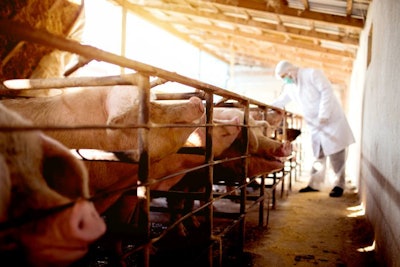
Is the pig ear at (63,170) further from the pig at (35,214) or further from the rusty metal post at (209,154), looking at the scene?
the rusty metal post at (209,154)

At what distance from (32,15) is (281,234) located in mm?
4254

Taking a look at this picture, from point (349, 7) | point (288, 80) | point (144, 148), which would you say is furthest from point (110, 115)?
point (349, 7)

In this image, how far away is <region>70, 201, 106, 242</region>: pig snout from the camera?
1.13m

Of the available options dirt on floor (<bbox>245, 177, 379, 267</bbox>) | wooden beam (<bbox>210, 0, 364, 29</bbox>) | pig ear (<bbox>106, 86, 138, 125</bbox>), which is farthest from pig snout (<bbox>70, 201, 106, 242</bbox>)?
wooden beam (<bbox>210, 0, 364, 29</bbox>)

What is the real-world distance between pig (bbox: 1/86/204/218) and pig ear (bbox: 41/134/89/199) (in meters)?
0.98

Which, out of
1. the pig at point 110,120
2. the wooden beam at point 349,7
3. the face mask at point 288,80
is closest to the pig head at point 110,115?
the pig at point 110,120

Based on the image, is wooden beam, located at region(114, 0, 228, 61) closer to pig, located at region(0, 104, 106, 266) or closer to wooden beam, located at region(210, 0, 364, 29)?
wooden beam, located at region(210, 0, 364, 29)

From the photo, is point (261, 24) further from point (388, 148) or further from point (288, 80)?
point (388, 148)

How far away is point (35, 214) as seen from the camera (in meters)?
1.09

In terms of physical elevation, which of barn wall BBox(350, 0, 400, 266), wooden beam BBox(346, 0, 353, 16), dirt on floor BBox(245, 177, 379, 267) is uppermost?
wooden beam BBox(346, 0, 353, 16)

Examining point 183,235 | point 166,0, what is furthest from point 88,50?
point 166,0

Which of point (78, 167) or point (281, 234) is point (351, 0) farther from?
point (78, 167)

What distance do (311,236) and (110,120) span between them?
2651mm

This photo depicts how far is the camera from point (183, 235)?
3.70 meters
